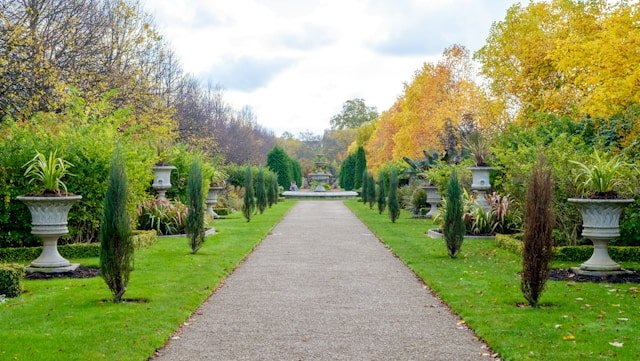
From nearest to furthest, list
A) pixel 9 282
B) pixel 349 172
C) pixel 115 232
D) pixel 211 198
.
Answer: pixel 115 232
pixel 9 282
pixel 211 198
pixel 349 172

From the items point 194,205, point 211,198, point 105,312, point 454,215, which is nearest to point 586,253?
point 454,215

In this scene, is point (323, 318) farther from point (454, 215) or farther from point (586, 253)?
point (586, 253)

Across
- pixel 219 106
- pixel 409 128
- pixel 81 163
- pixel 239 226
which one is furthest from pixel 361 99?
pixel 81 163

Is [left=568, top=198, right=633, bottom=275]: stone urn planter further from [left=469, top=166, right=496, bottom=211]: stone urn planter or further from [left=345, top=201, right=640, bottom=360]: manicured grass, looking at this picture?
[left=469, top=166, right=496, bottom=211]: stone urn planter

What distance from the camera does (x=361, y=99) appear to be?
101125 millimetres

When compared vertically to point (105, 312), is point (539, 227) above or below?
above

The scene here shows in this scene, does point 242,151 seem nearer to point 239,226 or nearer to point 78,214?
point 239,226

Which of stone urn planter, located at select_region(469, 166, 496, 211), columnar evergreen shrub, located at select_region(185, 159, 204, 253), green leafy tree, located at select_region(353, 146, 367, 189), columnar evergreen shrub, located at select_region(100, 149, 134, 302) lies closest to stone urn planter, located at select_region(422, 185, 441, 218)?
stone urn planter, located at select_region(469, 166, 496, 211)

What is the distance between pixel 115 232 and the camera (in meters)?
7.91

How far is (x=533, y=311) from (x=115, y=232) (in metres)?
4.90

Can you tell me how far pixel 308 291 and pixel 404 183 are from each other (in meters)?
25.2

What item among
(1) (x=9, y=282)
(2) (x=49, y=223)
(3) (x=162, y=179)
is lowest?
(1) (x=9, y=282)

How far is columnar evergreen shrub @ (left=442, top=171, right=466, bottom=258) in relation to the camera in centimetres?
1234

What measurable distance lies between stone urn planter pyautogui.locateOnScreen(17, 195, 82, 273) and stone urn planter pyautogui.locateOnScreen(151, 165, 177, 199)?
818cm
